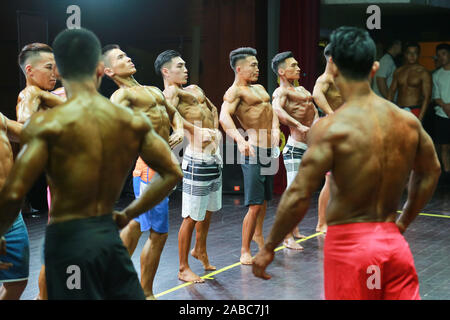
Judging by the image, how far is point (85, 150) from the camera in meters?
2.67

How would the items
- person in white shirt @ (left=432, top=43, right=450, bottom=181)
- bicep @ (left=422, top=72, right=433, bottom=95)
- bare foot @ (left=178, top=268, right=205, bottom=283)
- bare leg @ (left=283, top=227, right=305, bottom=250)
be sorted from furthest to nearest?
person in white shirt @ (left=432, top=43, right=450, bottom=181) < bicep @ (left=422, top=72, right=433, bottom=95) < bare leg @ (left=283, top=227, right=305, bottom=250) < bare foot @ (left=178, top=268, right=205, bottom=283)

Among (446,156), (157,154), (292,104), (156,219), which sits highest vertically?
(157,154)

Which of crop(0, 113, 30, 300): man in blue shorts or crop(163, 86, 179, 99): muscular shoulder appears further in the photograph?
crop(163, 86, 179, 99): muscular shoulder

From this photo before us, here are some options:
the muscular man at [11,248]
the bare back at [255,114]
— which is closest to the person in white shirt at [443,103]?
the bare back at [255,114]

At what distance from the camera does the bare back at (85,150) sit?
8.59 ft

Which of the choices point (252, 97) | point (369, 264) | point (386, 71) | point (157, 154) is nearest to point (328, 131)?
point (369, 264)

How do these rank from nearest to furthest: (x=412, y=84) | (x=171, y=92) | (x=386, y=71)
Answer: (x=171, y=92), (x=412, y=84), (x=386, y=71)

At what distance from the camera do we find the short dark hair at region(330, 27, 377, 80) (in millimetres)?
2809

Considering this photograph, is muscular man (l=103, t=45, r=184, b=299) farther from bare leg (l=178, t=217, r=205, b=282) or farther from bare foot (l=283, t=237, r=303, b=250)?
bare foot (l=283, t=237, r=303, b=250)

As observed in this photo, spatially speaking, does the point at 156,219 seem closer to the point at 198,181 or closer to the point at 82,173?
the point at 198,181

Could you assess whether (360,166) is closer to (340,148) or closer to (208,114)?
(340,148)

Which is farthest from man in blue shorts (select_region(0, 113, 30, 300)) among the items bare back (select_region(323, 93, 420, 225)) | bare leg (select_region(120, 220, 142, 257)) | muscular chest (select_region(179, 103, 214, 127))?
muscular chest (select_region(179, 103, 214, 127))

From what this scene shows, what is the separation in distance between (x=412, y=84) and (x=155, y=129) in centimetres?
732

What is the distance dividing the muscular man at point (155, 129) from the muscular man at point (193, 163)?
0.65 m
